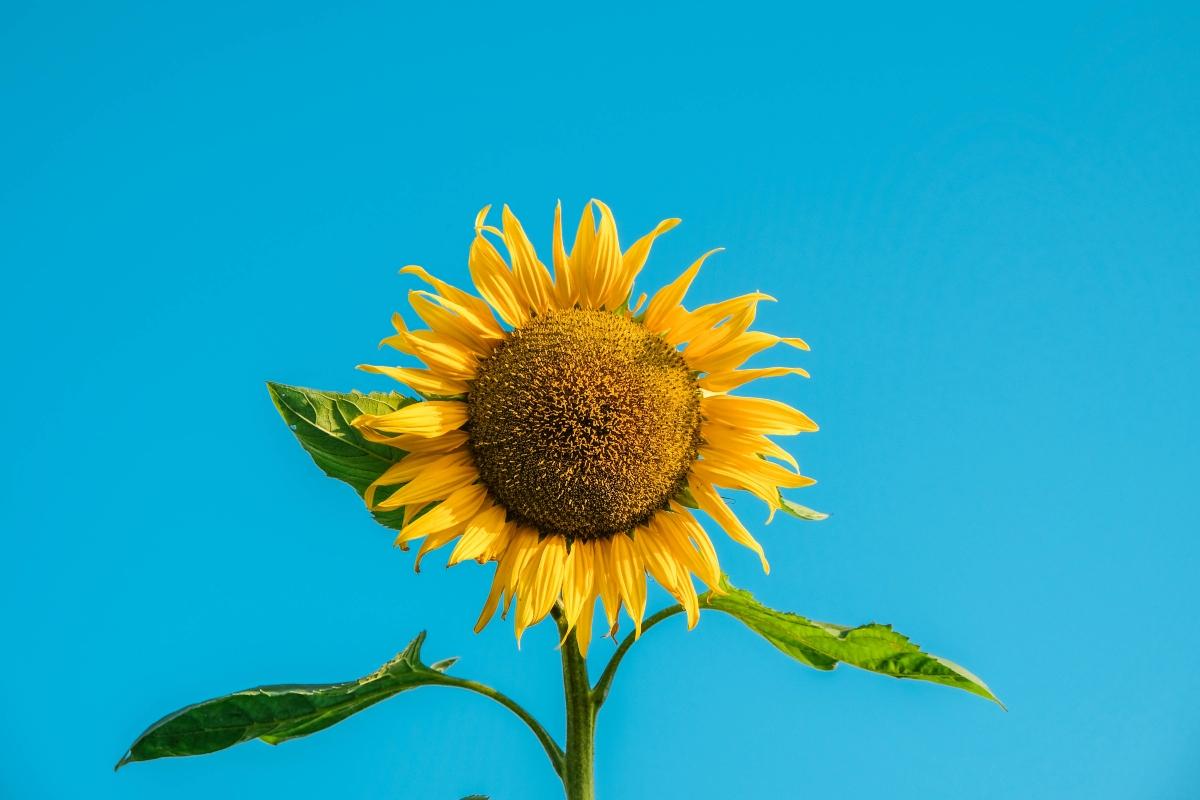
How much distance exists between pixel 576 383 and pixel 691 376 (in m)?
0.32

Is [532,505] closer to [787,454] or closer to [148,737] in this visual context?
[787,454]

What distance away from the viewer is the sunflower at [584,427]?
282cm

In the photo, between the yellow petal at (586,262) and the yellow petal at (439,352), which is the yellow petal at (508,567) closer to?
the yellow petal at (439,352)

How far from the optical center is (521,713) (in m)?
3.05

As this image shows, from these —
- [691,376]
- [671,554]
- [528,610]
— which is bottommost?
[528,610]

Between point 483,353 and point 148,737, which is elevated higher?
point 483,353

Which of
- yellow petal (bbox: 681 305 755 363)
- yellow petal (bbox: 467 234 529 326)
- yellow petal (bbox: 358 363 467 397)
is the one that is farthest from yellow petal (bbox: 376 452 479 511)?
yellow petal (bbox: 681 305 755 363)

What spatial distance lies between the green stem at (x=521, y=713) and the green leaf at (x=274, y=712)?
0.02 m

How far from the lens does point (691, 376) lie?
2.93m

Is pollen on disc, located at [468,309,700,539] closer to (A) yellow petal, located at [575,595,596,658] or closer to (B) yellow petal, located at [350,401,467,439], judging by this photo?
(B) yellow petal, located at [350,401,467,439]

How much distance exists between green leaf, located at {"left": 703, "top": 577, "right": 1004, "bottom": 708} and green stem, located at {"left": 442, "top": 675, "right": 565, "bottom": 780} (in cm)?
59

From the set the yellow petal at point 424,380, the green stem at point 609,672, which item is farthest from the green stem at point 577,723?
the yellow petal at point 424,380

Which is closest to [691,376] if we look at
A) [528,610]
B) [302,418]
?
[528,610]

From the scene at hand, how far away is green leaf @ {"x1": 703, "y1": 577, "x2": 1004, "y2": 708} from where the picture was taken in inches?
107
